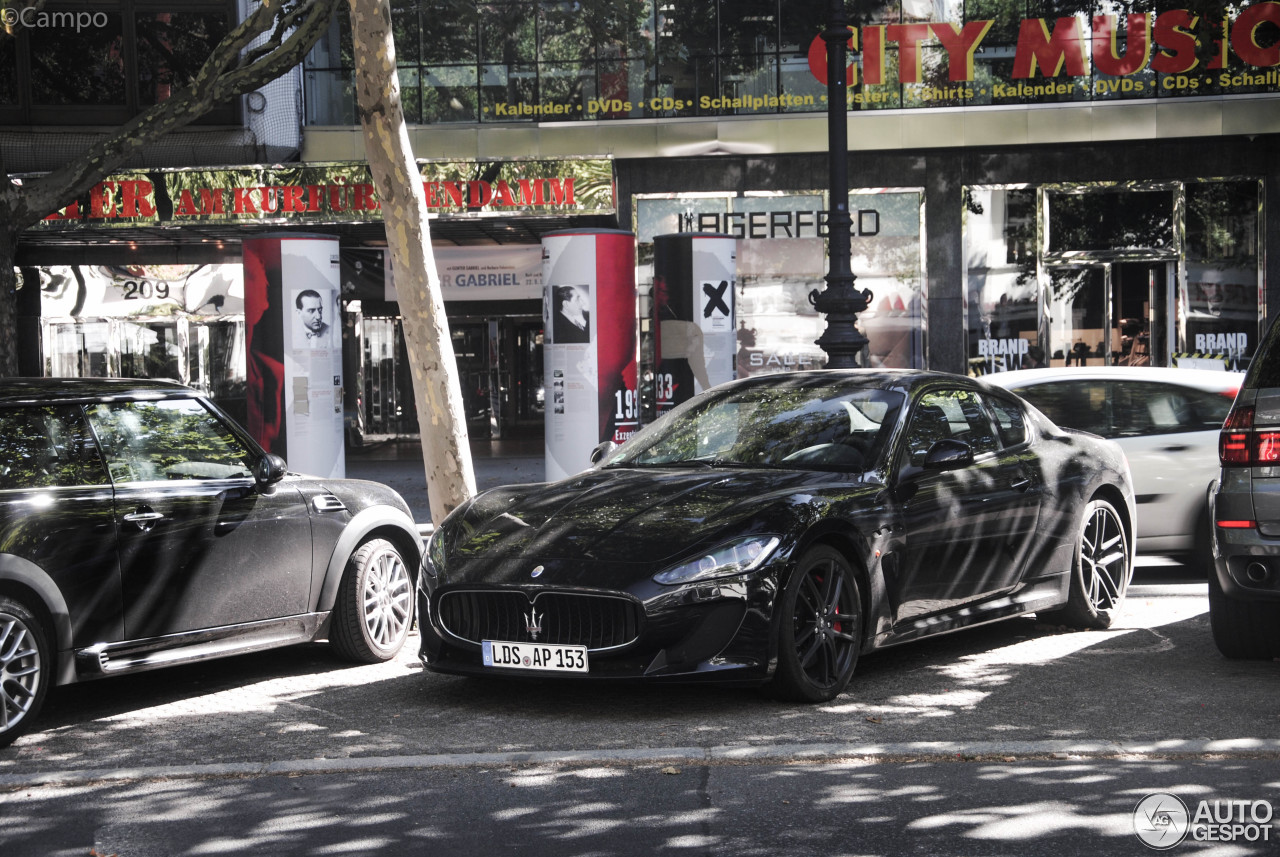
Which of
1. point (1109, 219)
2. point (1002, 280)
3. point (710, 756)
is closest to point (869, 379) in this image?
point (710, 756)

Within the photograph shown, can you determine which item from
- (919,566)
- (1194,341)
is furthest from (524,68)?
(919,566)

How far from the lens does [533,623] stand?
6.23 m

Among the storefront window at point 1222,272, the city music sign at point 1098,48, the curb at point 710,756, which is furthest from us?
the storefront window at point 1222,272

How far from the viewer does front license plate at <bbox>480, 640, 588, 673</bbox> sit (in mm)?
6121

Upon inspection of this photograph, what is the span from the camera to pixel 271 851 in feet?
14.8

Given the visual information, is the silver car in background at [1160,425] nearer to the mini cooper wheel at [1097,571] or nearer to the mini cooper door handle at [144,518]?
the mini cooper wheel at [1097,571]

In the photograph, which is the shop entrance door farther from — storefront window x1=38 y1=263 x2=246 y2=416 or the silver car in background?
storefront window x1=38 y1=263 x2=246 y2=416

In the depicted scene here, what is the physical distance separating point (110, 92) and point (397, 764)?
19.1 meters

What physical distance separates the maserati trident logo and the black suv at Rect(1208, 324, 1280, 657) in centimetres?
308

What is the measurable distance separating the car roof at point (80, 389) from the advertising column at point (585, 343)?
8003mm

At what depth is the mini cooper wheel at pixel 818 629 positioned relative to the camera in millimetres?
6223

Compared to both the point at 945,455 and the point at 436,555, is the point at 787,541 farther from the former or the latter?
the point at 436,555

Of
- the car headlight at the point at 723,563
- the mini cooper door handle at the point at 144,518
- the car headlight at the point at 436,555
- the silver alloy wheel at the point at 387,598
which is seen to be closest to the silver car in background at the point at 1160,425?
the silver alloy wheel at the point at 387,598

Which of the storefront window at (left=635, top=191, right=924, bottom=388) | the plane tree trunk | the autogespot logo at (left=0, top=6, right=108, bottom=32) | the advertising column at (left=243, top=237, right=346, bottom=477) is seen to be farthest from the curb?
the autogespot logo at (left=0, top=6, right=108, bottom=32)
